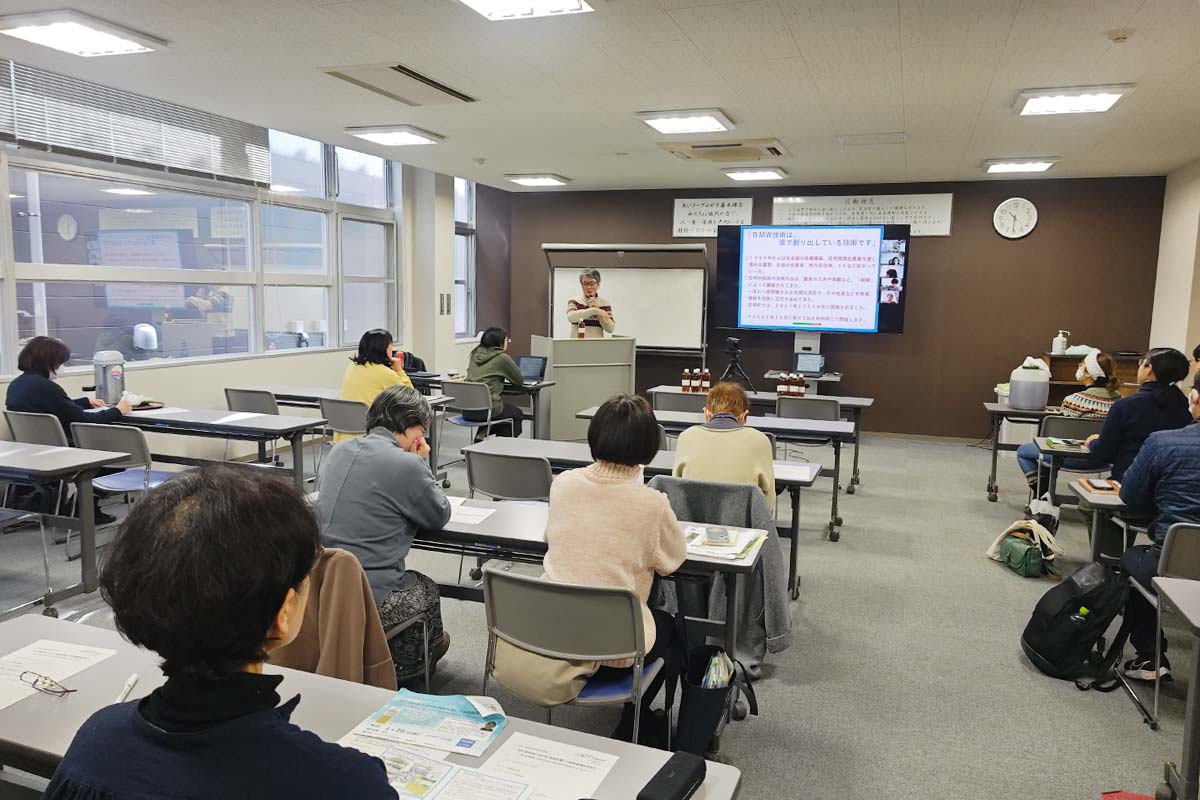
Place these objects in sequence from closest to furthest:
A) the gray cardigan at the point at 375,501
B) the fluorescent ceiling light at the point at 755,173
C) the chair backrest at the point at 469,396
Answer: the gray cardigan at the point at 375,501, the chair backrest at the point at 469,396, the fluorescent ceiling light at the point at 755,173

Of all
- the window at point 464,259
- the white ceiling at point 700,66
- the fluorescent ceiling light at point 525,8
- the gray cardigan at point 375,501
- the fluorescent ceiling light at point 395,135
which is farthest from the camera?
the window at point 464,259

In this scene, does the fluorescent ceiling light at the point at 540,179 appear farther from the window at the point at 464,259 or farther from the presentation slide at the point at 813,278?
the presentation slide at the point at 813,278

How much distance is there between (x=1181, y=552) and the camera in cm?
289

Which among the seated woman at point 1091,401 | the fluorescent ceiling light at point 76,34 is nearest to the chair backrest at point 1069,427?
the seated woman at point 1091,401

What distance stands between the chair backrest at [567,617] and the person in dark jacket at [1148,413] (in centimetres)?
331

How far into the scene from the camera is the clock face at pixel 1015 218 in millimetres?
8195

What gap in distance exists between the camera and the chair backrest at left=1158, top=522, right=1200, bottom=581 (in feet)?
9.36

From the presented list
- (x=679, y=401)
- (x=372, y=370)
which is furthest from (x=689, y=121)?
(x=372, y=370)

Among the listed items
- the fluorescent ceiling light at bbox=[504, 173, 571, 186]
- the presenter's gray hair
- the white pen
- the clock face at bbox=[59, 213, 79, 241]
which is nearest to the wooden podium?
the fluorescent ceiling light at bbox=[504, 173, 571, 186]

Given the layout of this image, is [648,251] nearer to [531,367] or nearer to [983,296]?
[531,367]

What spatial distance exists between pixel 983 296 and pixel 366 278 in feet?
20.8

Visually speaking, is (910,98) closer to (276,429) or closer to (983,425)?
(276,429)

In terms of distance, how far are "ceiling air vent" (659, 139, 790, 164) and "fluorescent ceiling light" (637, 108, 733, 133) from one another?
55cm

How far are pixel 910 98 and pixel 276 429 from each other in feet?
13.7
